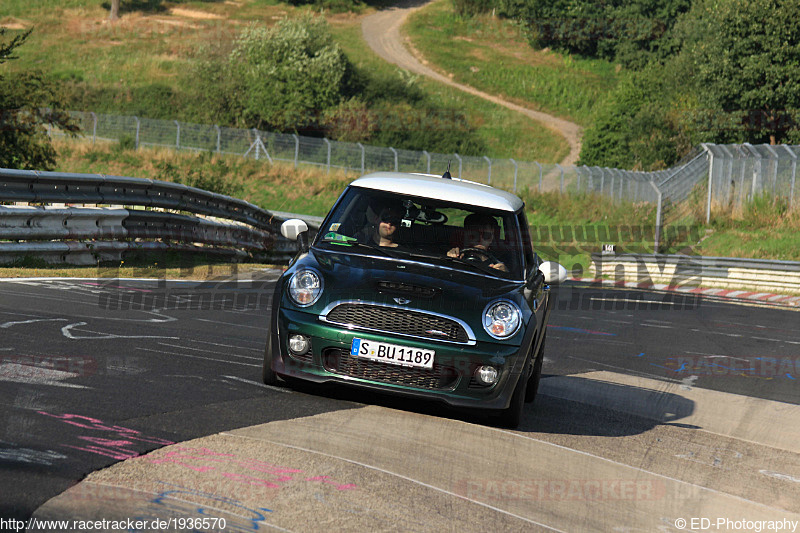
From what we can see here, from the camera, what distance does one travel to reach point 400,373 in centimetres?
636

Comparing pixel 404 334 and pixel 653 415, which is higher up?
pixel 404 334

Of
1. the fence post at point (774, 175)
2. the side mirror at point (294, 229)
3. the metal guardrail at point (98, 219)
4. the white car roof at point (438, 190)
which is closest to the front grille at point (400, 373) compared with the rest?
the side mirror at point (294, 229)

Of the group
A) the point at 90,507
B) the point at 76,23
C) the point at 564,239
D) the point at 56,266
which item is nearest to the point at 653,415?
the point at 90,507

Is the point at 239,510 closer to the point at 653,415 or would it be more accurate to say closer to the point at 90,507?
the point at 90,507

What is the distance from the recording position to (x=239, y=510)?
4215 millimetres

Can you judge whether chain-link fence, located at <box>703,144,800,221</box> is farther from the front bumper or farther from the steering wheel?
the front bumper

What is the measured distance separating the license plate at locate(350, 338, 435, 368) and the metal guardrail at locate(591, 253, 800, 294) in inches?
819

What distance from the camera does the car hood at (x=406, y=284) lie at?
6430mm

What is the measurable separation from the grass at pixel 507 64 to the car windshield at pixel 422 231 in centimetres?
7478

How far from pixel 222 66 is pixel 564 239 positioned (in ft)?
121

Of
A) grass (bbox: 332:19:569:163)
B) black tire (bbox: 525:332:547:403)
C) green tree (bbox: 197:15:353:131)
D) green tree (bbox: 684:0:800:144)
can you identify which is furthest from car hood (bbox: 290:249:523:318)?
grass (bbox: 332:19:569:163)

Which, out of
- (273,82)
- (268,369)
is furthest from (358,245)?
(273,82)

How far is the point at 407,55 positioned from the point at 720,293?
7165 centimetres

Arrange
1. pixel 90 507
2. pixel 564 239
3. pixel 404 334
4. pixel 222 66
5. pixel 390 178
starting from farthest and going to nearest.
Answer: pixel 222 66 → pixel 564 239 → pixel 390 178 → pixel 404 334 → pixel 90 507
